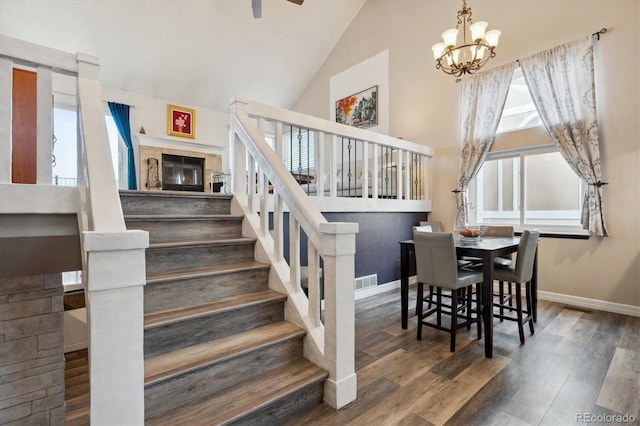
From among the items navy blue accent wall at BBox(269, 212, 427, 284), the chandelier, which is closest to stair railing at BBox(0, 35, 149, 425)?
navy blue accent wall at BBox(269, 212, 427, 284)

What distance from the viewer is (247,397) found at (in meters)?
1.61

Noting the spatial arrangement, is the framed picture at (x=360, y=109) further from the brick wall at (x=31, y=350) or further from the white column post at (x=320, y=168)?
the brick wall at (x=31, y=350)

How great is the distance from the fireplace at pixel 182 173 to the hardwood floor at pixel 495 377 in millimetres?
4405

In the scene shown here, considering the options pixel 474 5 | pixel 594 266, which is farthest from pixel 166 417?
pixel 474 5

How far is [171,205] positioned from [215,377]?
4.86 ft

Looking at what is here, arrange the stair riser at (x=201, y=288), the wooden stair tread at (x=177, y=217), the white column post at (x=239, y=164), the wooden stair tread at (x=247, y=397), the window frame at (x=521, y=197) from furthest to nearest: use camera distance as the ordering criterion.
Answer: the window frame at (x=521, y=197), the white column post at (x=239, y=164), the wooden stair tread at (x=177, y=217), the stair riser at (x=201, y=288), the wooden stair tread at (x=247, y=397)

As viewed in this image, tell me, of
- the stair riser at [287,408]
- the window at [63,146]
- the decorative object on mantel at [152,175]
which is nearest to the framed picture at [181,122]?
the decorative object on mantel at [152,175]

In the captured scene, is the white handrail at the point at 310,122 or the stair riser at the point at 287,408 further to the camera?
the white handrail at the point at 310,122

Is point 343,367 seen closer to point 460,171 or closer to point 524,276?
point 524,276

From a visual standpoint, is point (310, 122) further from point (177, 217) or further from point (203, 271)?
point (203, 271)

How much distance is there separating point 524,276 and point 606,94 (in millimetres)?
2495

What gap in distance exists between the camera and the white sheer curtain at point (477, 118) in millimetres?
4293

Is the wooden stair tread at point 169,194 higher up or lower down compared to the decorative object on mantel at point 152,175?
lower down

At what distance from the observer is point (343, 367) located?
1807 mm
